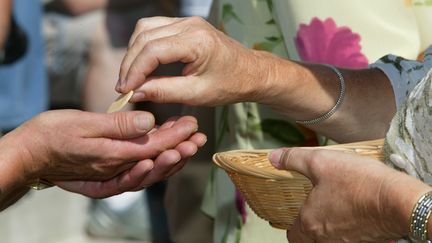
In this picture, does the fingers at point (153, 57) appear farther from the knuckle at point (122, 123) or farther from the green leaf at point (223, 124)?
the green leaf at point (223, 124)

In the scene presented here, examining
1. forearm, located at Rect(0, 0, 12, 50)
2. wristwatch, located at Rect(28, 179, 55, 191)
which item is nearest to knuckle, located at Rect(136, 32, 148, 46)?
wristwatch, located at Rect(28, 179, 55, 191)

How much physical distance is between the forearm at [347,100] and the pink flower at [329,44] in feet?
0.22

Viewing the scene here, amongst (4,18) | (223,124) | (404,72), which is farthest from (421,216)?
(4,18)

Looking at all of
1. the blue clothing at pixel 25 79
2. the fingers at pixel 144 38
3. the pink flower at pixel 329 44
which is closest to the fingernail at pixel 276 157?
the fingers at pixel 144 38

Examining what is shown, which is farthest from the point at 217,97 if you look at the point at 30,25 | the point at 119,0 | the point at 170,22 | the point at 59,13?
the point at 59,13

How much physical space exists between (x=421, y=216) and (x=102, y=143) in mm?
559

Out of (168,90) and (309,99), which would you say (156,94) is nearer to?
(168,90)

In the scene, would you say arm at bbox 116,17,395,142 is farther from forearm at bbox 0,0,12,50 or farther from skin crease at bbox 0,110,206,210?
forearm at bbox 0,0,12,50

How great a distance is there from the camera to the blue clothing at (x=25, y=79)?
128 inches

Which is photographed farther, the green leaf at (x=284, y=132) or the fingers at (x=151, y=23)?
the green leaf at (x=284, y=132)

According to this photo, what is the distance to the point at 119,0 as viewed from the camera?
3.83 metres

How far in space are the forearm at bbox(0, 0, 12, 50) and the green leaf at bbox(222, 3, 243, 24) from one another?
3.70ft

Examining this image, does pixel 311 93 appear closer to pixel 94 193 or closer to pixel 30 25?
pixel 94 193

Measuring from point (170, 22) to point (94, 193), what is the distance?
1.14ft
